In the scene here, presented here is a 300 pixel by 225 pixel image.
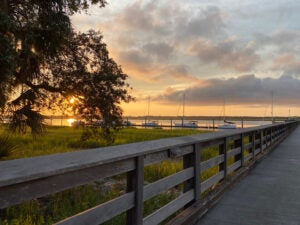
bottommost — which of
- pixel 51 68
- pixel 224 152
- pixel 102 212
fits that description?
pixel 102 212

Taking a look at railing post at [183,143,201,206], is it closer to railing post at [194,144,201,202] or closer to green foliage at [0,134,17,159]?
railing post at [194,144,201,202]

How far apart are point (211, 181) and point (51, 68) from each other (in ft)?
26.2

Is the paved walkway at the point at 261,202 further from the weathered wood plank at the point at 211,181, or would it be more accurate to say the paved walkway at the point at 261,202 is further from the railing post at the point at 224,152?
the railing post at the point at 224,152

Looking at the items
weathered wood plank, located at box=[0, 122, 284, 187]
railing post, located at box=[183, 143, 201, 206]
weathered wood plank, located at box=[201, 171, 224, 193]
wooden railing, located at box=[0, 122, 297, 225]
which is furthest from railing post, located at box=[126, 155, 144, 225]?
weathered wood plank, located at box=[201, 171, 224, 193]

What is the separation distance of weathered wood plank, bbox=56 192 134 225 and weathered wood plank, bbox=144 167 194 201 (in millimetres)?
417

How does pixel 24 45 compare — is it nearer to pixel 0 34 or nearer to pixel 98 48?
pixel 0 34

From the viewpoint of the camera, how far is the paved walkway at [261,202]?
5488 mm

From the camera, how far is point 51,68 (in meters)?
12.9

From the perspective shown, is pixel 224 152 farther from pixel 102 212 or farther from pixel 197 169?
pixel 102 212

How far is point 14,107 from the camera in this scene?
11969mm

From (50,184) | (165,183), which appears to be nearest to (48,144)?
(165,183)

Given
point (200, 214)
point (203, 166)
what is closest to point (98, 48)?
point (203, 166)

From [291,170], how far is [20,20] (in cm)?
847

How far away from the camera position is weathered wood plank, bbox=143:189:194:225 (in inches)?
170
